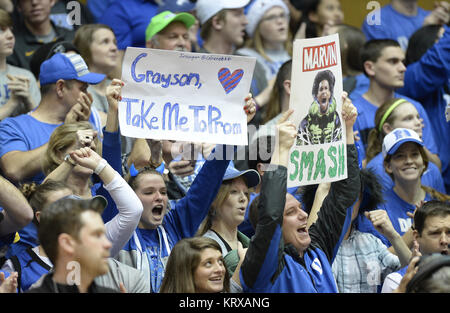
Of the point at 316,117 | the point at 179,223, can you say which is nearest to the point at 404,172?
the point at 316,117

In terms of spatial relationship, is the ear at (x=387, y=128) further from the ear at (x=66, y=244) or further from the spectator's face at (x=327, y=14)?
the ear at (x=66, y=244)

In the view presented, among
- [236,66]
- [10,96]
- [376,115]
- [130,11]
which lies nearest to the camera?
[236,66]

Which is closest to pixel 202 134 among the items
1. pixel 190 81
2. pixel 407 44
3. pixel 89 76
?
pixel 190 81

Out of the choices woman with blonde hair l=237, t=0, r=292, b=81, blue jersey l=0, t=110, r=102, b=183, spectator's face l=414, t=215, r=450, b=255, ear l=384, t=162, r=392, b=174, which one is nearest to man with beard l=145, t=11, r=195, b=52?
woman with blonde hair l=237, t=0, r=292, b=81

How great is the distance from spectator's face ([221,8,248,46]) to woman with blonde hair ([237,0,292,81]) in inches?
11.7

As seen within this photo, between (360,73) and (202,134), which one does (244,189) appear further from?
(360,73)

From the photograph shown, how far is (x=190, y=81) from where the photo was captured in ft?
17.2

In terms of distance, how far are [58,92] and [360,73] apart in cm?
330

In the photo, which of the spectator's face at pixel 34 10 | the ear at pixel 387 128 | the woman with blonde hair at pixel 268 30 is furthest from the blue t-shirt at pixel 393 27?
the spectator's face at pixel 34 10

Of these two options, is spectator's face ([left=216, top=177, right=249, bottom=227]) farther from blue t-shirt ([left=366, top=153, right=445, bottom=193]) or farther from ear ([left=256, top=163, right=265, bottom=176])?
blue t-shirt ([left=366, top=153, right=445, bottom=193])

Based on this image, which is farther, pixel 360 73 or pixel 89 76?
pixel 360 73

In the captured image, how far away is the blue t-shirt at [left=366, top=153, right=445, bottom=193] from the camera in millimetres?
6405

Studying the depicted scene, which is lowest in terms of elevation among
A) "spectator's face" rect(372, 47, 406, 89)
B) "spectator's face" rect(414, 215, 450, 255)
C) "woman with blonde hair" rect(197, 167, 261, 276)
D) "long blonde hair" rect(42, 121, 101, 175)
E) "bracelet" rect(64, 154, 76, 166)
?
"spectator's face" rect(414, 215, 450, 255)
